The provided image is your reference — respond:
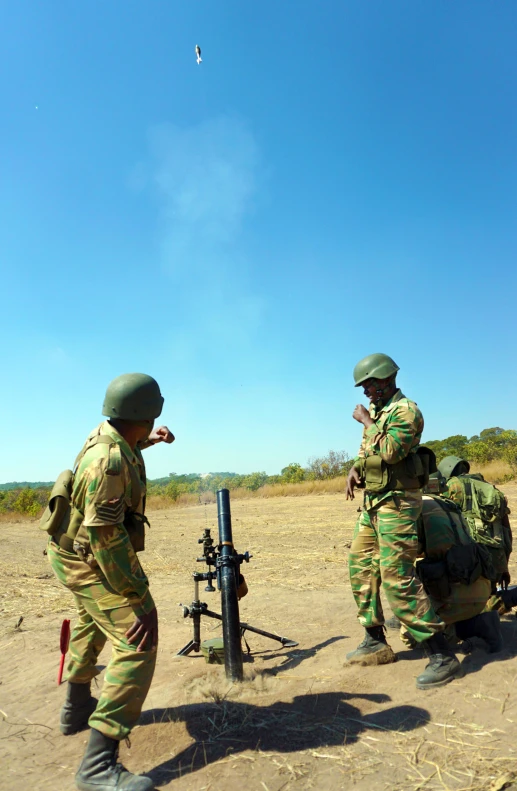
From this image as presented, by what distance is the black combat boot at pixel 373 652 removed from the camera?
4.86 m

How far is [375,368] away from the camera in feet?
16.7

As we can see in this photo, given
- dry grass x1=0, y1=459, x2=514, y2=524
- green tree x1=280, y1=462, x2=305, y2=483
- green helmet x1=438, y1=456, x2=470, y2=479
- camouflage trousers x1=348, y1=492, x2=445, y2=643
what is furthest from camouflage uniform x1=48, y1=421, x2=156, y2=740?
green tree x1=280, y1=462, x2=305, y2=483

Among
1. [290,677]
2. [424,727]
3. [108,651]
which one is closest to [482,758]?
[424,727]

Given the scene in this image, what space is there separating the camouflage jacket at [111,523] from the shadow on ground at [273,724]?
1031 millimetres

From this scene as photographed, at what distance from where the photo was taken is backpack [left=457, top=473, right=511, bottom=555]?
19.5 ft

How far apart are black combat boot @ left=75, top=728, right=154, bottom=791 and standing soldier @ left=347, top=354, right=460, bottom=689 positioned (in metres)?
2.30

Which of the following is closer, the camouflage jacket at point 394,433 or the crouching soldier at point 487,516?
the camouflage jacket at point 394,433

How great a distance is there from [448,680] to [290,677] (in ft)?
4.42

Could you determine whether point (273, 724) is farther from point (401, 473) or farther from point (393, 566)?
point (401, 473)

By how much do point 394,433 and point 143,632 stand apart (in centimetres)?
255

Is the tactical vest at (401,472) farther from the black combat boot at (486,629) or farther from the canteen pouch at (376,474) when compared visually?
the black combat boot at (486,629)

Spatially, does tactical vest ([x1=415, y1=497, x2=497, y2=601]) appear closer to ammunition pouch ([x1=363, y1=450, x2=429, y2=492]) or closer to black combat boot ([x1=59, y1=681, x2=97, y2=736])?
ammunition pouch ([x1=363, y1=450, x2=429, y2=492])

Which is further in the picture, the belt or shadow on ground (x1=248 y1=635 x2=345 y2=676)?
shadow on ground (x1=248 y1=635 x2=345 y2=676)

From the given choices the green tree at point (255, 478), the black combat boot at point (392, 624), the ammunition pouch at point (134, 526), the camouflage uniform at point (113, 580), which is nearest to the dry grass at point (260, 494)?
the green tree at point (255, 478)
